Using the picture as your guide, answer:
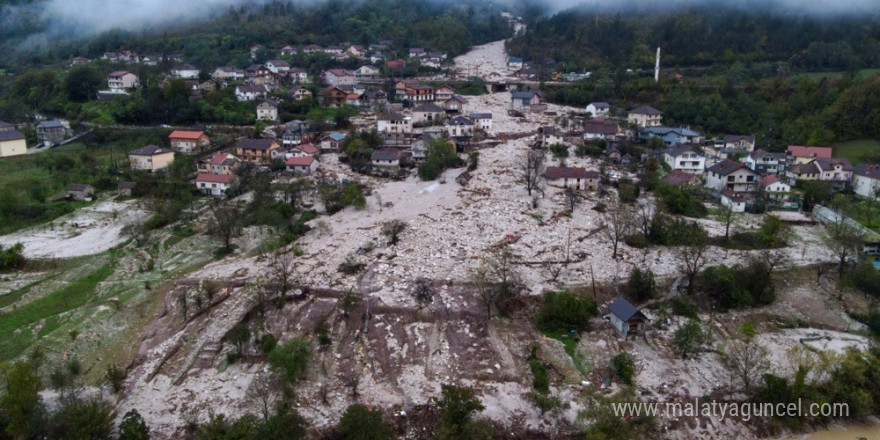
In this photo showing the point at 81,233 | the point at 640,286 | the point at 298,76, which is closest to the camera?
the point at 640,286

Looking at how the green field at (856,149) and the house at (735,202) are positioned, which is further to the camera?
the green field at (856,149)

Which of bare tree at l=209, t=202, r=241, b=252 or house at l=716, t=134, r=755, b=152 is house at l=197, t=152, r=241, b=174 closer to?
bare tree at l=209, t=202, r=241, b=252

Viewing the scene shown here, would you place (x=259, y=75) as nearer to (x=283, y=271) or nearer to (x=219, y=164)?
(x=219, y=164)

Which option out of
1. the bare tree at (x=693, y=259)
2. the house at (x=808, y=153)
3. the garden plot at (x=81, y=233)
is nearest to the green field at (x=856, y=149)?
the house at (x=808, y=153)

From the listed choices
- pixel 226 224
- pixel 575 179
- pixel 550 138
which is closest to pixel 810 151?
pixel 575 179

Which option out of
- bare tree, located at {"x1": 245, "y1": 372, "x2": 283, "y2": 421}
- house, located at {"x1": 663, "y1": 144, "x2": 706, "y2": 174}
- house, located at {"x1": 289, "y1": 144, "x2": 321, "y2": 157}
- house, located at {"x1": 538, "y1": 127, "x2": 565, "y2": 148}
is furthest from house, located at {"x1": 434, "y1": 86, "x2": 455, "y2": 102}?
bare tree, located at {"x1": 245, "y1": 372, "x2": 283, "y2": 421}

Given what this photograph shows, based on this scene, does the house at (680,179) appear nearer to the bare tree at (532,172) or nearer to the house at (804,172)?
the house at (804,172)

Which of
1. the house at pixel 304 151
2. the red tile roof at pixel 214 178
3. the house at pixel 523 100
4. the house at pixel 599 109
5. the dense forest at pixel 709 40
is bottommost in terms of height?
the red tile roof at pixel 214 178
